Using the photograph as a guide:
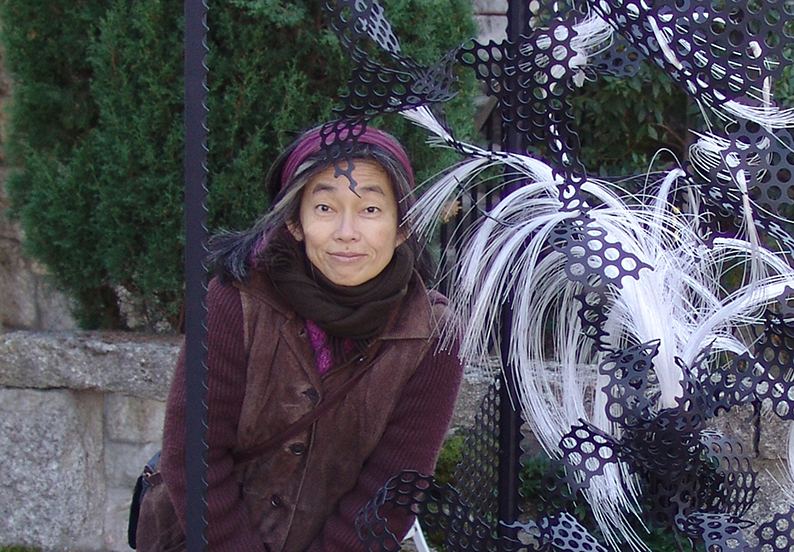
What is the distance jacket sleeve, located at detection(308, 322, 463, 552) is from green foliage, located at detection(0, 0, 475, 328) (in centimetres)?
129

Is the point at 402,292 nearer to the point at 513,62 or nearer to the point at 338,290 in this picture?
the point at 338,290

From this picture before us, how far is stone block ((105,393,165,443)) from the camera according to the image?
2791mm

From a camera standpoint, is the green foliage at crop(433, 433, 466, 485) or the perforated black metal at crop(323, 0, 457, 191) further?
the green foliage at crop(433, 433, 466, 485)

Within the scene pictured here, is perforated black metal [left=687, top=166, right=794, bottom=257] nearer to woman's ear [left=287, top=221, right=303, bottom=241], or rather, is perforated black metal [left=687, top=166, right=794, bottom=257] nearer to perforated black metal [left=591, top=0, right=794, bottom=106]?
perforated black metal [left=591, top=0, right=794, bottom=106]

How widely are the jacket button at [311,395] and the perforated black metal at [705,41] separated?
2.75ft

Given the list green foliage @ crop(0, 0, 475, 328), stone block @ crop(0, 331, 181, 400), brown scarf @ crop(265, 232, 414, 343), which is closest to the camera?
brown scarf @ crop(265, 232, 414, 343)

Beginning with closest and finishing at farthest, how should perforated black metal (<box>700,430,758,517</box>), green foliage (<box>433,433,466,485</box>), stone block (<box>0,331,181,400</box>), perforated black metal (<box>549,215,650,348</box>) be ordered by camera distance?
perforated black metal (<box>549,215,650,348</box>)
perforated black metal (<box>700,430,758,517</box>)
stone block (<box>0,331,181,400</box>)
green foliage (<box>433,433,466,485</box>)

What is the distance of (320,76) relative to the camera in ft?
8.73

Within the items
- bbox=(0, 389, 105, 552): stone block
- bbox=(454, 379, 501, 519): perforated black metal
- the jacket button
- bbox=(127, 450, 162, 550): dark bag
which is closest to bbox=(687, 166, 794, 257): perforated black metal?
bbox=(454, 379, 501, 519): perforated black metal

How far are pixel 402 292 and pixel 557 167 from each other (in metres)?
0.51

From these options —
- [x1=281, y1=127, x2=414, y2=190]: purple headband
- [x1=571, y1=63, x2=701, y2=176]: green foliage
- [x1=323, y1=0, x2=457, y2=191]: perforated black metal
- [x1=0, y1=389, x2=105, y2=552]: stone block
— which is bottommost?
[x1=0, y1=389, x2=105, y2=552]: stone block

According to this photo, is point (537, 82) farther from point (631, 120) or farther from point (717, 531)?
point (631, 120)

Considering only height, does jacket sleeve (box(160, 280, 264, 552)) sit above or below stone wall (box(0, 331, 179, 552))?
above

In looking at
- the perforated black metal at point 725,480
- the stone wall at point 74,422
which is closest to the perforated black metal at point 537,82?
the perforated black metal at point 725,480
